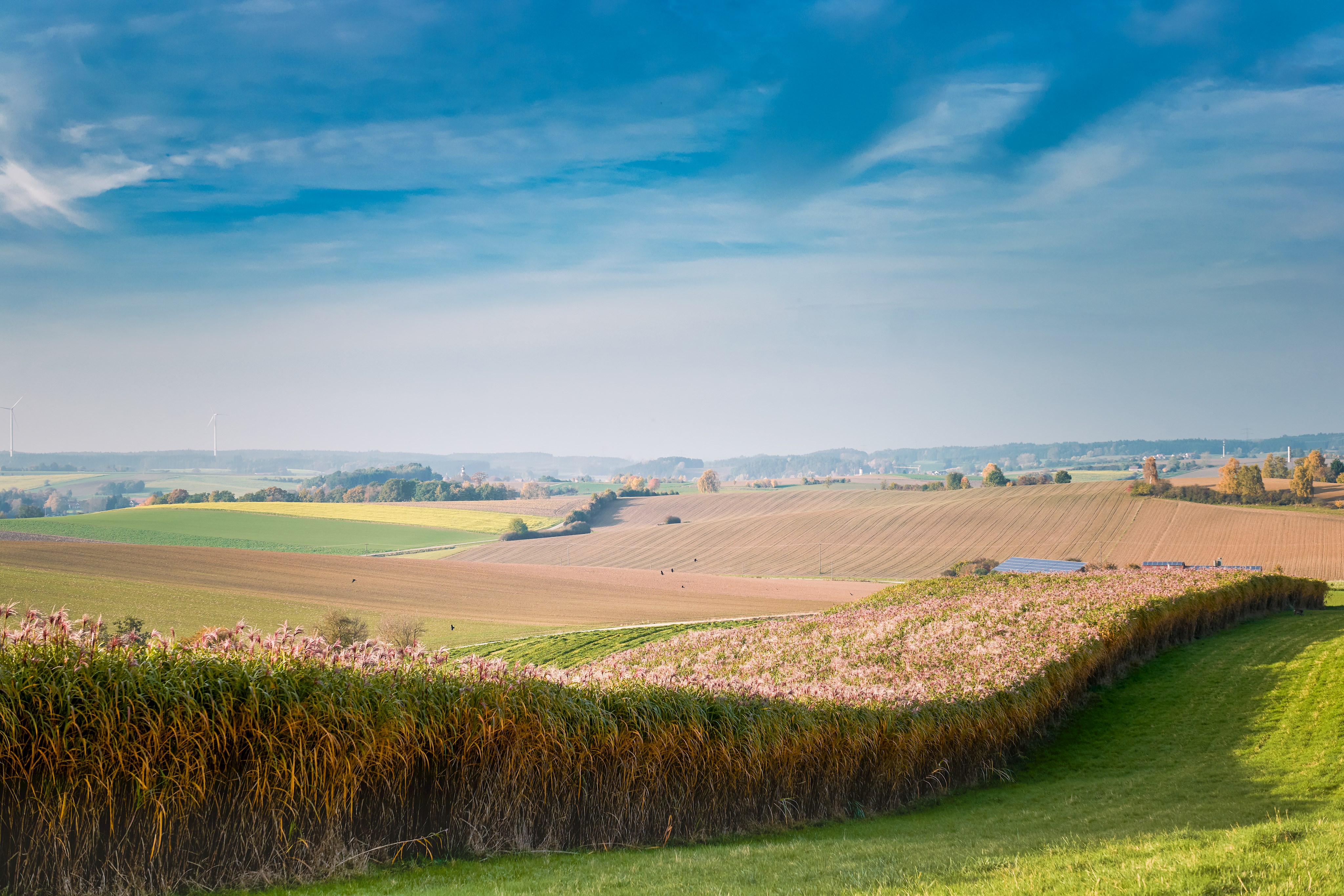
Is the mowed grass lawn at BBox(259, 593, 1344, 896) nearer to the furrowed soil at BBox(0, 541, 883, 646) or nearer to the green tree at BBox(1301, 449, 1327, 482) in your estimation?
the furrowed soil at BBox(0, 541, 883, 646)

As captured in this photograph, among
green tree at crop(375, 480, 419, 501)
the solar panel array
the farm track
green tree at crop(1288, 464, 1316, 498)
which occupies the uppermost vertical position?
green tree at crop(1288, 464, 1316, 498)

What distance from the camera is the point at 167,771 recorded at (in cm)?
451

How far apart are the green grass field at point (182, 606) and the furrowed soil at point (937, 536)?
26411 mm

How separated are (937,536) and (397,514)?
52.7 m

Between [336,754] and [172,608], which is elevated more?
[336,754]

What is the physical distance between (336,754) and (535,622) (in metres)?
32.9

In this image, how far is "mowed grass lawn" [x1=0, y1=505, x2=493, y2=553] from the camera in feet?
175

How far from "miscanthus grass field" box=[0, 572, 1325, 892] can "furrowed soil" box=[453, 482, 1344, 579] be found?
147ft

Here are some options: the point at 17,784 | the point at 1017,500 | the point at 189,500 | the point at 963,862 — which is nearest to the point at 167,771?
the point at 17,784

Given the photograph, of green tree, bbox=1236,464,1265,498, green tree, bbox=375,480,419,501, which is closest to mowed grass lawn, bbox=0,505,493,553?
green tree, bbox=375,480,419,501

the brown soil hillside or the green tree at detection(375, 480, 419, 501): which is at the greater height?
the green tree at detection(375, 480, 419, 501)

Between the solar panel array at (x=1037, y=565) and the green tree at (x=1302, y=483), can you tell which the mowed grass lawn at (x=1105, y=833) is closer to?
the solar panel array at (x=1037, y=565)

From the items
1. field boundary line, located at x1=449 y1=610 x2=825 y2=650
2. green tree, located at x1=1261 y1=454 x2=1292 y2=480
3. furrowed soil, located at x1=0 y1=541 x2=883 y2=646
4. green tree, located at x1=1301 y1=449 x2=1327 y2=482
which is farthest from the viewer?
green tree, located at x1=1261 y1=454 x2=1292 y2=480

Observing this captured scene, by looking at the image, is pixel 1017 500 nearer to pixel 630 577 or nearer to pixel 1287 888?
pixel 630 577
